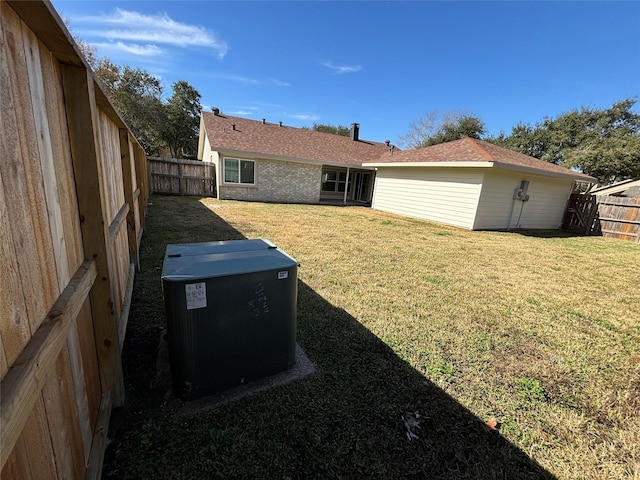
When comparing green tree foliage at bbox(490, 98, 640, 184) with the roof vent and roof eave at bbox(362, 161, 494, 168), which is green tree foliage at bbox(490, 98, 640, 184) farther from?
roof eave at bbox(362, 161, 494, 168)

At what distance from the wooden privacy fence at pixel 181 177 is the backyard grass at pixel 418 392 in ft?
35.7

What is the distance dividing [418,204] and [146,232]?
34.7ft

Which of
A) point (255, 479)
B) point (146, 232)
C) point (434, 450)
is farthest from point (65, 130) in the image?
point (146, 232)

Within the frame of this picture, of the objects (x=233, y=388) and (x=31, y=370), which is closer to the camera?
(x=31, y=370)

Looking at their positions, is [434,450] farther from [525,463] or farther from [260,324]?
[260,324]

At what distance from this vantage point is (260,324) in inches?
Answer: 80.4

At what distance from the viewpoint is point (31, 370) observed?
2.55 feet

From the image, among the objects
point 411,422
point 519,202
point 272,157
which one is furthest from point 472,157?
point 411,422

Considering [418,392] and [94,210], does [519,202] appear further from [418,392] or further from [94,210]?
[94,210]

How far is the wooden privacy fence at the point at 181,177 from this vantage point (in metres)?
14.1

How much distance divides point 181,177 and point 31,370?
51.0ft

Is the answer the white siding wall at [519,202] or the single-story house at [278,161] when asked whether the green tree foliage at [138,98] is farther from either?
the white siding wall at [519,202]

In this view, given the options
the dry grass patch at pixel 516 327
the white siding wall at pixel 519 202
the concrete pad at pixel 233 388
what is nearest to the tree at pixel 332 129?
the white siding wall at pixel 519 202

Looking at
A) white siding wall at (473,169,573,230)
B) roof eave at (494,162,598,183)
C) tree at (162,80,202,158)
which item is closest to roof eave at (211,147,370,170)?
white siding wall at (473,169,573,230)
